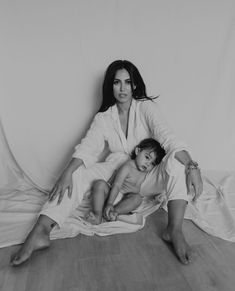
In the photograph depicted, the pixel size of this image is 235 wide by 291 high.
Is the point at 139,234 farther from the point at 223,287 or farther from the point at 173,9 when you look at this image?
the point at 173,9

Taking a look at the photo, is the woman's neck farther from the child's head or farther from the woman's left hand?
the woman's left hand

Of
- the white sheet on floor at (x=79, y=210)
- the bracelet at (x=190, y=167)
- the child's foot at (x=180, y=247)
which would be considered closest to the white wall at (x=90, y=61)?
the white sheet on floor at (x=79, y=210)

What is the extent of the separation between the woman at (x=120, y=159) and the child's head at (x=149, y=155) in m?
0.05

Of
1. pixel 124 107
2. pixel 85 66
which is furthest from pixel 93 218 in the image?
pixel 85 66

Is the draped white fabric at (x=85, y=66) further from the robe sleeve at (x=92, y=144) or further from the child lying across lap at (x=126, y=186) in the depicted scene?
the child lying across lap at (x=126, y=186)

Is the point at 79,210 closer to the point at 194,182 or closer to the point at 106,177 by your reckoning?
the point at 106,177

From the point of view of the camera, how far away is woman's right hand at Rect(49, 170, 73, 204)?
1.62m

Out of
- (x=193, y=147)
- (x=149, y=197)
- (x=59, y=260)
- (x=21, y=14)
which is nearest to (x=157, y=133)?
(x=149, y=197)

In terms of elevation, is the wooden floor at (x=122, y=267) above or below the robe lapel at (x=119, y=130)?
below

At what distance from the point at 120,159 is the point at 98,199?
1.05ft

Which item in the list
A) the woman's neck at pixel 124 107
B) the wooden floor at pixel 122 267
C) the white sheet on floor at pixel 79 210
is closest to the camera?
the wooden floor at pixel 122 267

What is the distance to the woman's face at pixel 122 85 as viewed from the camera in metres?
1.92

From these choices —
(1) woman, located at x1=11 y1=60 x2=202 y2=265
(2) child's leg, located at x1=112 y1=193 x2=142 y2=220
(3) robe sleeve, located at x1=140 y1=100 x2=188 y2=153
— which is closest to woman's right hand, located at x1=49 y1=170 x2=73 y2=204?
(1) woman, located at x1=11 y1=60 x2=202 y2=265

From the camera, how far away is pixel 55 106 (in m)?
2.16
